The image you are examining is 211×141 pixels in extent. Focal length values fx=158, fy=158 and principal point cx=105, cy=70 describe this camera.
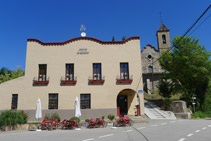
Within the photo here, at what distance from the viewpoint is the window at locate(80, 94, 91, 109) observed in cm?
1585

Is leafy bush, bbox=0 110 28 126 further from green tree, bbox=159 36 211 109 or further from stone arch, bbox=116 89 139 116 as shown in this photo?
green tree, bbox=159 36 211 109

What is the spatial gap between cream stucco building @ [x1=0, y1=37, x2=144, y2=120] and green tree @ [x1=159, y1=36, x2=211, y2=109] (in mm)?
7986

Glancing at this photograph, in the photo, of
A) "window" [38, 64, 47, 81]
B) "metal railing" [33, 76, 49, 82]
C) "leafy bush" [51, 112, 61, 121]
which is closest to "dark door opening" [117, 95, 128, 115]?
"leafy bush" [51, 112, 61, 121]

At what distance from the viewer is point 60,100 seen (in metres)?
15.9

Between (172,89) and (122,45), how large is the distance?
13.0 meters

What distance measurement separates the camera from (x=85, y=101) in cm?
1594

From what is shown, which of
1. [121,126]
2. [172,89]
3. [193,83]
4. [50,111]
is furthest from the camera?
[172,89]

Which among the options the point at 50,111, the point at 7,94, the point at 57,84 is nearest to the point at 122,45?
the point at 57,84

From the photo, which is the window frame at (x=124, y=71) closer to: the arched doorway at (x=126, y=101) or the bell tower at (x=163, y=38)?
the arched doorway at (x=126, y=101)

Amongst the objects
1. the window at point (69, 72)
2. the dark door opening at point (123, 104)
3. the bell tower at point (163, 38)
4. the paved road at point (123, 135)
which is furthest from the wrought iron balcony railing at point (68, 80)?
the bell tower at point (163, 38)

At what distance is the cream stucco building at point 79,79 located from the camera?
15.8 meters

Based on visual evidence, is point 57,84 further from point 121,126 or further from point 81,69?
point 121,126

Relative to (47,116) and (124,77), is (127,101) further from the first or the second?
(47,116)

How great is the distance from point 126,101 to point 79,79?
18.9 ft
